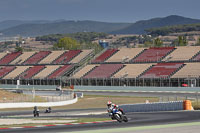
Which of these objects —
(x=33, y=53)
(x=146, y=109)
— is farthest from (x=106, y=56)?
(x=146, y=109)

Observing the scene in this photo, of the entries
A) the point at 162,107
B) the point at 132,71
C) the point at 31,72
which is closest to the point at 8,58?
the point at 31,72

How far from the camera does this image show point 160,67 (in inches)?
3720

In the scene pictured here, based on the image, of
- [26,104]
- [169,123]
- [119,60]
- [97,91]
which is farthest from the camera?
[119,60]

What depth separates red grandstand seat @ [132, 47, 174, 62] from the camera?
332ft

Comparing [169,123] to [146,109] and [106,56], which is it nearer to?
[146,109]

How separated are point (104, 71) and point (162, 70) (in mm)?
13791

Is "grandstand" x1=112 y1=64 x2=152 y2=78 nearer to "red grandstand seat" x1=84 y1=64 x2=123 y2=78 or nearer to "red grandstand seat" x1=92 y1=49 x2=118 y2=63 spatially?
"red grandstand seat" x1=84 y1=64 x2=123 y2=78

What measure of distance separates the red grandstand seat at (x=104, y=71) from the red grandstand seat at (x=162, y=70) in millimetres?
8200

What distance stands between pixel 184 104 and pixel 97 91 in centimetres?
5017

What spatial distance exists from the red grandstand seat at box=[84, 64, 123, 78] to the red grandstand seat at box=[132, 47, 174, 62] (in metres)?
4.63

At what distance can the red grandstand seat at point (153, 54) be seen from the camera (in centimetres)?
10131

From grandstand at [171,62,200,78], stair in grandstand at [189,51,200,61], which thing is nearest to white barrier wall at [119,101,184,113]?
grandstand at [171,62,200,78]

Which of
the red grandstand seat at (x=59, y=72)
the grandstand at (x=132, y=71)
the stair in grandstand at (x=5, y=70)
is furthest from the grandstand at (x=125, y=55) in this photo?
the stair in grandstand at (x=5, y=70)

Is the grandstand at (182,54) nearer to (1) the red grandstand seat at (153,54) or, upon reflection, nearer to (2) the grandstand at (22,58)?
(1) the red grandstand seat at (153,54)
